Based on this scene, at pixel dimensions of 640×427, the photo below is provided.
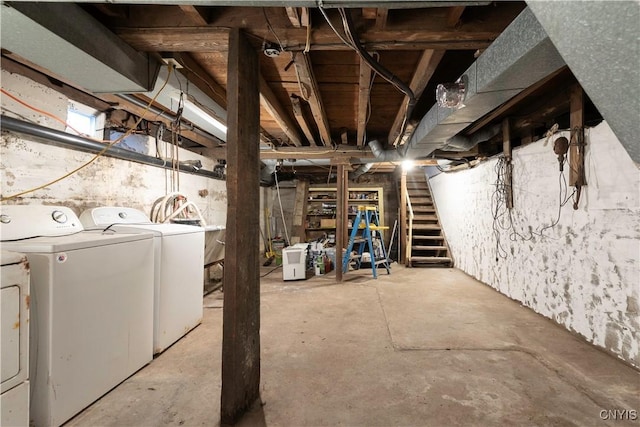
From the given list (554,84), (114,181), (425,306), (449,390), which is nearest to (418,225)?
(425,306)

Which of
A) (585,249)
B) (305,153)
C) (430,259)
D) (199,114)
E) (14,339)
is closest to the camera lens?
(14,339)

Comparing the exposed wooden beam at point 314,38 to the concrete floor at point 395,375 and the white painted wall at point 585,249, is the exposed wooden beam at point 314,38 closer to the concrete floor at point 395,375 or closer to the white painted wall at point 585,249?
the white painted wall at point 585,249

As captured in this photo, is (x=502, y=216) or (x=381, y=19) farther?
(x=502, y=216)

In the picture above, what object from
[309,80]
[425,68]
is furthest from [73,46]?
[425,68]

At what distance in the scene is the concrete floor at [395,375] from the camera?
142cm

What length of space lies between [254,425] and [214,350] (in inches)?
35.0

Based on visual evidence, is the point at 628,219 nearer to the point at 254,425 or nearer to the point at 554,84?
the point at 554,84

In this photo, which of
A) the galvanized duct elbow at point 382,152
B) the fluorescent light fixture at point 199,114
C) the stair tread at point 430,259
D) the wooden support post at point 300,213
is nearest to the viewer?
the fluorescent light fixture at point 199,114

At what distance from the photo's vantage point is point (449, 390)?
5.29 feet

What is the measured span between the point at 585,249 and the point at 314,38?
2.73m

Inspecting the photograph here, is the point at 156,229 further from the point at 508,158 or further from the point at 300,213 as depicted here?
the point at 300,213

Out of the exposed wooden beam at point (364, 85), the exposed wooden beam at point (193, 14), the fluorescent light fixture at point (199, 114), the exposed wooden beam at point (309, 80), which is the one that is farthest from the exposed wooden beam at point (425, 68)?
the fluorescent light fixture at point (199, 114)

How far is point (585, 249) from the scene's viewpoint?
2.24 meters

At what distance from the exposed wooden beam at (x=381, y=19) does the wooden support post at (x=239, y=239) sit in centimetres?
A: 70
